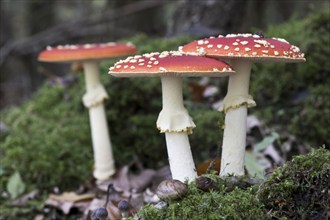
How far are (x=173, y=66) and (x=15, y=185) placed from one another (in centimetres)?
262

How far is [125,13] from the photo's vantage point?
9.39 m

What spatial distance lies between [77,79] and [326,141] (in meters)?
3.06

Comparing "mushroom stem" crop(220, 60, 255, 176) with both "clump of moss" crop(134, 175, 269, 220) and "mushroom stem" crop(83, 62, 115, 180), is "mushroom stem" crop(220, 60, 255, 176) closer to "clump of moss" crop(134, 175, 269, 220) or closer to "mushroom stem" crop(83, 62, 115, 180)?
"clump of moss" crop(134, 175, 269, 220)

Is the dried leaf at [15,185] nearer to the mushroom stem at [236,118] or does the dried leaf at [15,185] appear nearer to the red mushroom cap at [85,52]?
the red mushroom cap at [85,52]

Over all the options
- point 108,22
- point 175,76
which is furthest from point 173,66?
point 108,22

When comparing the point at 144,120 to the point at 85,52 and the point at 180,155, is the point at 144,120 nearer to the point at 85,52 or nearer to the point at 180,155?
the point at 85,52

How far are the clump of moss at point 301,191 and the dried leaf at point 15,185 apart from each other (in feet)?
9.06

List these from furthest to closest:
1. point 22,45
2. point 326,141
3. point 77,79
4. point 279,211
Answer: point 22,45 < point 77,79 < point 326,141 < point 279,211

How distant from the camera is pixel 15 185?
14.3ft

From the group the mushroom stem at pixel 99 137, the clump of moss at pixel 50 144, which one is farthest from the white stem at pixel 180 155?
the clump of moss at pixel 50 144

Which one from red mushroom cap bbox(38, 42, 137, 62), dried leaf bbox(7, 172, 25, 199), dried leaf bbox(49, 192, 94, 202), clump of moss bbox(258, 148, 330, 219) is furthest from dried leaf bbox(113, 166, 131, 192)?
clump of moss bbox(258, 148, 330, 219)

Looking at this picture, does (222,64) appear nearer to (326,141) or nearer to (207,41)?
(207,41)

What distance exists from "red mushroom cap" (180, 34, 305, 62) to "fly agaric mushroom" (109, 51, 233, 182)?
67 millimetres

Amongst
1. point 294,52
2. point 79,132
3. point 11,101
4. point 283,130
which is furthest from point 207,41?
point 11,101
